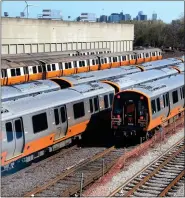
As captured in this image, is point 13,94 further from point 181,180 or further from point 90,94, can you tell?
point 181,180

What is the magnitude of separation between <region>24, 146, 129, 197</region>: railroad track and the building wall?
27.1m

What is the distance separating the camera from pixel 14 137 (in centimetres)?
1280

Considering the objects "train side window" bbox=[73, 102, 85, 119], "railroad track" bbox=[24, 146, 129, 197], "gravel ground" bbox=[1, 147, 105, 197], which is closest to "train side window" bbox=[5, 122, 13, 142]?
"gravel ground" bbox=[1, 147, 105, 197]

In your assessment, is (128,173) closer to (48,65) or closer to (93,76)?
(93,76)

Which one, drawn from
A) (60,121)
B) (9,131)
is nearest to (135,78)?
(60,121)

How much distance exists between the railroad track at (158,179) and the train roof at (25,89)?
19.9 feet

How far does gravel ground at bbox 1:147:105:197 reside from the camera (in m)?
12.1

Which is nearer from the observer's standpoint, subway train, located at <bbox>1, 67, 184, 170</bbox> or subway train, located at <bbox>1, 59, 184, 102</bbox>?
subway train, located at <bbox>1, 67, 184, 170</bbox>

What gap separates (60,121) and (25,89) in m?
3.06

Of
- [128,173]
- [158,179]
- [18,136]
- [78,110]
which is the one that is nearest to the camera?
[18,136]

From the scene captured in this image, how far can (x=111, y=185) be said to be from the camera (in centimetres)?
1268

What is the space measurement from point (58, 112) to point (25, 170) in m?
2.57

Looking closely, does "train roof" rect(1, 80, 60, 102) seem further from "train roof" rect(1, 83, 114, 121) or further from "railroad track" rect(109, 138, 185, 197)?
"railroad track" rect(109, 138, 185, 197)

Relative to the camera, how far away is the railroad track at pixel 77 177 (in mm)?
11758
